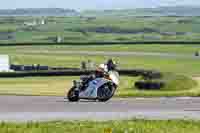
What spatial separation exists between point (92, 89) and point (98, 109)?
3.70 metres

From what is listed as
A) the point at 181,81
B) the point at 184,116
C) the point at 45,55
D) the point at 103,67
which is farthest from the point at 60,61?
the point at 184,116

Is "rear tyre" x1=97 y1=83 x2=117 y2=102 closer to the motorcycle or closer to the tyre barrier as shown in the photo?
the motorcycle

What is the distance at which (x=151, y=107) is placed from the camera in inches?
747

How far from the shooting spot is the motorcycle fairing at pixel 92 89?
22.2m

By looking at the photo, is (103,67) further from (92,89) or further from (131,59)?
(131,59)

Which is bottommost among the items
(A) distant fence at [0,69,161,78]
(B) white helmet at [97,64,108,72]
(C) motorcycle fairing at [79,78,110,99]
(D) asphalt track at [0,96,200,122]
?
(D) asphalt track at [0,96,200,122]

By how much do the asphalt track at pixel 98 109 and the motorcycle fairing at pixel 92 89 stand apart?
2.73 ft

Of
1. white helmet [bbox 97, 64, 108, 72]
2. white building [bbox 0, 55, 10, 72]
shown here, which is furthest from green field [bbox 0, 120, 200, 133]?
white building [bbox 0, 55, 10, 72]

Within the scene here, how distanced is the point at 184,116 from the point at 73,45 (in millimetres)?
94002

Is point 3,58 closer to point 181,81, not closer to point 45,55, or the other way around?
point 45,55

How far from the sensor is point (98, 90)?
22.0m

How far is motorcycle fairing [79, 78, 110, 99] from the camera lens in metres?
22.2

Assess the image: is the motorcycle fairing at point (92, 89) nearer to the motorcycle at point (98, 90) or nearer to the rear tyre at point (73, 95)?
the motorcycle at point (98, 90)

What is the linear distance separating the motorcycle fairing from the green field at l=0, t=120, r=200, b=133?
686cm
